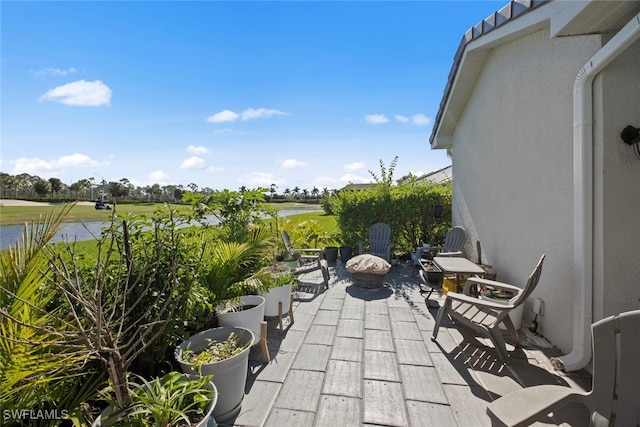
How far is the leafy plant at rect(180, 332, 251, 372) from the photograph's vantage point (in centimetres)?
198

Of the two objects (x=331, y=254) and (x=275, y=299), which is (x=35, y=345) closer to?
(x=275, y=299)

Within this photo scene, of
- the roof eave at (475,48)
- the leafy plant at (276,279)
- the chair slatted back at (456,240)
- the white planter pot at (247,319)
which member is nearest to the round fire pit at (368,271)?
the chair slatted back at (456,240)

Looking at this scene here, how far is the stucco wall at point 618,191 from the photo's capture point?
7.62 ft

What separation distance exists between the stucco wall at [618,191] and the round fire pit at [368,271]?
9.82ft

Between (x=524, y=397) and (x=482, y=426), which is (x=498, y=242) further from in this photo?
(x=524, y=397)

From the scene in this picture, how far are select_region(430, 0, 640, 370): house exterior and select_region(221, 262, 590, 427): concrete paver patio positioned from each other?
0.65 m

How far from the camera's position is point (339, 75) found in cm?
743

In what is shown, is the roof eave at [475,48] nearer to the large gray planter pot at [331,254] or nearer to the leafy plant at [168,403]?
the large gray planter pot at [331,254]

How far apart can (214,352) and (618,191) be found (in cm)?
374

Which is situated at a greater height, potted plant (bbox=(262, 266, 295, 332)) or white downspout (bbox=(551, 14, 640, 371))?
white downspout (bbox=(551, 14, 640, 371))

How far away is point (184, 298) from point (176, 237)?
0.58 m

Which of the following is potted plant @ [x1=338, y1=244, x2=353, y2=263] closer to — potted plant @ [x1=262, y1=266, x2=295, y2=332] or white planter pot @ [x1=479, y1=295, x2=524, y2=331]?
potted plant @ [x1=262, y1=266, x2=295, y2=332]

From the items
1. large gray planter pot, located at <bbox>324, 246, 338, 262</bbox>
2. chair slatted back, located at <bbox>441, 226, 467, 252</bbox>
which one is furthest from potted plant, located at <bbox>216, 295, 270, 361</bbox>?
large gray planter pot, located at <bbox>324, 246, 338, 262</bbox>

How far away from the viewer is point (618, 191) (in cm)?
234
